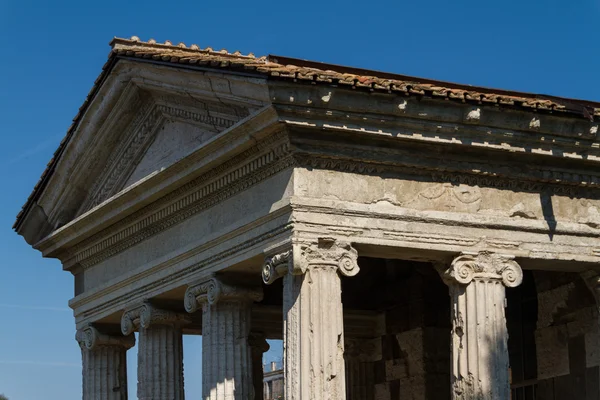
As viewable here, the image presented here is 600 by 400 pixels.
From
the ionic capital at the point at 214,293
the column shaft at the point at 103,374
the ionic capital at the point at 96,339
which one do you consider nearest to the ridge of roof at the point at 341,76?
the ionic capital at the point at 214,293

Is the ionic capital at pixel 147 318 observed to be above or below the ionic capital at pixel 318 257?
below

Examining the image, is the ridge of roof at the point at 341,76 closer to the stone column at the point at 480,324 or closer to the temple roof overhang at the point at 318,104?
the temple roof overhang at the point at 318,104

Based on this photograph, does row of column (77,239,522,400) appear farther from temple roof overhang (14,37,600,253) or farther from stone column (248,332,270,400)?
stone column (248,332,270,400)

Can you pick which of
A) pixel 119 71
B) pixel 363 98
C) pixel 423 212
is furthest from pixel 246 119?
→ pixel 119 71

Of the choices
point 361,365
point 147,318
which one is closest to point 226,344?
point 147,318

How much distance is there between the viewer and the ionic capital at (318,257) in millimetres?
14844

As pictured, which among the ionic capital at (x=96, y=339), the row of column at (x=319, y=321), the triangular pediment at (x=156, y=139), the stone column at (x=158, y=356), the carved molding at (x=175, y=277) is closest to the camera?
the row of column at (x=319, y=321)

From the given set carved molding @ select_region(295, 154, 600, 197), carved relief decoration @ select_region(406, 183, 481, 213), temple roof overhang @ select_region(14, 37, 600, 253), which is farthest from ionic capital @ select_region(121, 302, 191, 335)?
carved relief decoration @ select_region(406, 183, 481, 213)

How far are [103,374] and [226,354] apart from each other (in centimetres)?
435

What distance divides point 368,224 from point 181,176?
9.60 feet

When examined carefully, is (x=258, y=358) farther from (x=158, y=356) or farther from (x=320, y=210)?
(x=320, y=210)

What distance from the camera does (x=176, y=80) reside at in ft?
55.5

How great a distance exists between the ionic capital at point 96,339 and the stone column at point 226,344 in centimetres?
383

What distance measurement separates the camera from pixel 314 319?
14.8 metres
